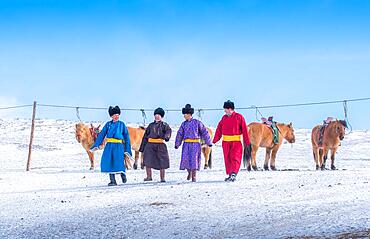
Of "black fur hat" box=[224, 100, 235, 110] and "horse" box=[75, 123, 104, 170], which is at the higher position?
"horse" box=[75, 123, 104, 170]

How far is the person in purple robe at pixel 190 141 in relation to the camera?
1314 centimetres

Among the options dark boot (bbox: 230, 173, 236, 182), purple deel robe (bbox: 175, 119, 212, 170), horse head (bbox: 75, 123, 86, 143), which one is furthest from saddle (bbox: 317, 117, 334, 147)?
horse head (bbox: 75, 123, 86, 143)

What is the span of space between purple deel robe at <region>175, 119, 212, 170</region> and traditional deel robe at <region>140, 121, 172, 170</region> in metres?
0.35

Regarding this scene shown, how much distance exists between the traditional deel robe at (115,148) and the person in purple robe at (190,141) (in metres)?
1.30

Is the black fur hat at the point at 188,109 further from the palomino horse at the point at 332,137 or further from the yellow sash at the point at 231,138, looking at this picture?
the palomino horse at the point at 332,137

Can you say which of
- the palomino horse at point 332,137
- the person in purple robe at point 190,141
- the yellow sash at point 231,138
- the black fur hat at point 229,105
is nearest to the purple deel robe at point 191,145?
the person in purple robe at point 190,141

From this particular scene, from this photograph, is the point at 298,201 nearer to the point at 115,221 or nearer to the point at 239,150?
the point at 115,221

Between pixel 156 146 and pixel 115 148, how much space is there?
998mm

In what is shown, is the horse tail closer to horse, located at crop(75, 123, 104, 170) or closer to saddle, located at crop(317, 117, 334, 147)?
saddle, located at crop(317, 117, 334, 147)

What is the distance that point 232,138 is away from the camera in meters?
13.0

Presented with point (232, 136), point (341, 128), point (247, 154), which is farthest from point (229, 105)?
point (341, 128)

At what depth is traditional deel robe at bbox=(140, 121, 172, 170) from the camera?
43.9 ft

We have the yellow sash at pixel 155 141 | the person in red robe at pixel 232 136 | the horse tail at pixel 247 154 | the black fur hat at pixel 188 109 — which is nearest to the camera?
the person in red robe at pixel 232 136

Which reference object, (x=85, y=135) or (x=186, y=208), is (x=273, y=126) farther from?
(x=186, y=208)
